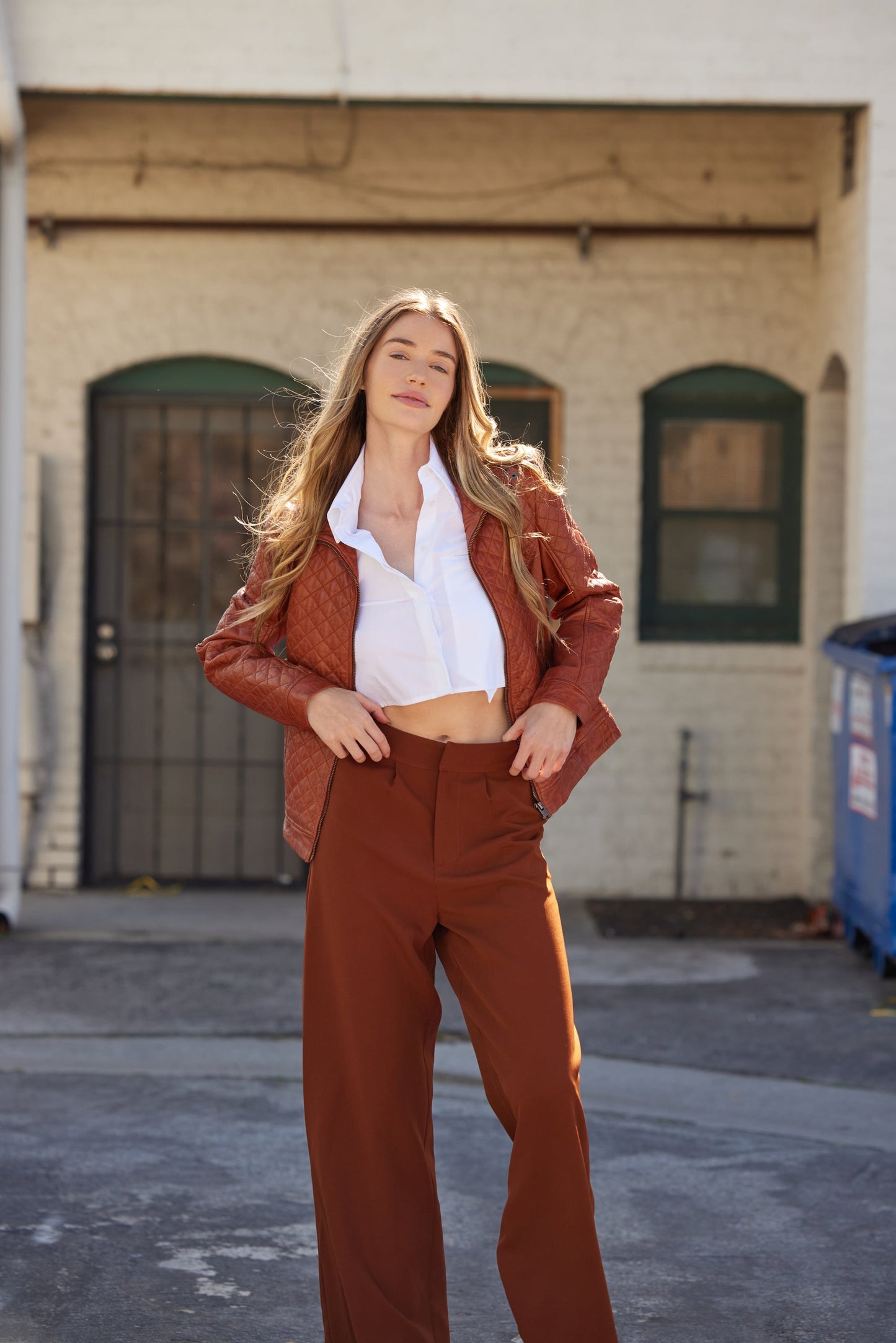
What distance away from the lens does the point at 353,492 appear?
315 centimetres

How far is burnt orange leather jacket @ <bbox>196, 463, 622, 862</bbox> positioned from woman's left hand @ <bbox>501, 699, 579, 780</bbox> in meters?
0.03

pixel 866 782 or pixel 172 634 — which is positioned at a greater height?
pixel 172 634

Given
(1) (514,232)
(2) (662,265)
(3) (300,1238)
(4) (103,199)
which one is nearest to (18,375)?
(4) (103,199)

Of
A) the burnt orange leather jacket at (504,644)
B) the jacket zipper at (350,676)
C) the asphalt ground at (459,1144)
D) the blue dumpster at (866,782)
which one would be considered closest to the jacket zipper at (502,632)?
the burnt orange leather jacket at (504,644)

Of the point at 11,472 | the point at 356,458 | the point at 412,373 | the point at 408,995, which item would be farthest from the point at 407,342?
the point at 11,472

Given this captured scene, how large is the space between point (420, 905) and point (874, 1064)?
3.16m

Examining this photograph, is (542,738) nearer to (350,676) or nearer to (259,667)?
(350,676)

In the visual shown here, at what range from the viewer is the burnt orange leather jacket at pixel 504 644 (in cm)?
306

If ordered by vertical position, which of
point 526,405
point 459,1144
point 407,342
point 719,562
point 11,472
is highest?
point 526,405

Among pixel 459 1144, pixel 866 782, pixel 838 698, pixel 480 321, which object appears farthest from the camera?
pixel 480 321

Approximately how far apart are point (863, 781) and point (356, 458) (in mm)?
4223

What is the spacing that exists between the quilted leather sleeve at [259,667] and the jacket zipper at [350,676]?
0.06 m

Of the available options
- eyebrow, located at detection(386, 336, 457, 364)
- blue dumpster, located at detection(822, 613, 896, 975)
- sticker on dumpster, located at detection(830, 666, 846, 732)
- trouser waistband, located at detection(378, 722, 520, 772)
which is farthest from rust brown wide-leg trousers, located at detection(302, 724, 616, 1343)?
sticker on dumpster, located at detection(830, 666, 846, 732)

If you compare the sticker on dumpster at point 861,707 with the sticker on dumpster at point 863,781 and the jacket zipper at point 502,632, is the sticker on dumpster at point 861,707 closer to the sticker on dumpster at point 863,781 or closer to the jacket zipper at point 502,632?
the sticker on dumpster at point 863,781
